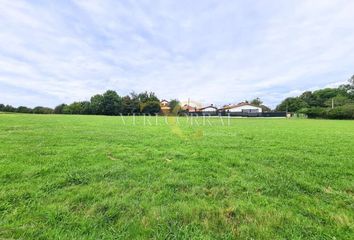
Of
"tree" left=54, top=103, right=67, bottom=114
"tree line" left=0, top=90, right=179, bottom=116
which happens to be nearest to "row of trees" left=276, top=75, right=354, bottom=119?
"tree line" left=0, top=90, right=179, bottom=116

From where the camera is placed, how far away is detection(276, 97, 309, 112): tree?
6131 centimetres

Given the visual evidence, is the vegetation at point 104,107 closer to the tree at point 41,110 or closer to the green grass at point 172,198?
the tree at point 41,110

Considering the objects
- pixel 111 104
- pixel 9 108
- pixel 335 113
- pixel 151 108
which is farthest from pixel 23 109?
pixel 335 113

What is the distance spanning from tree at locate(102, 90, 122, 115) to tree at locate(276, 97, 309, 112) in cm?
5051

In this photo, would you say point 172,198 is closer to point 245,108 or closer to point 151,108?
point 151,108

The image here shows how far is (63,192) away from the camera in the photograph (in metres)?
2.66

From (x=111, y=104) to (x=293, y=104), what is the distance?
54.7m

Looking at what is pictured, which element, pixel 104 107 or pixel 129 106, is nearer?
pixel 104 107

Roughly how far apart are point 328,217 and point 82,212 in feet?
8.69

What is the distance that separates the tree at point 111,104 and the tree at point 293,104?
1989 inches

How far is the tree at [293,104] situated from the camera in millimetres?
61312

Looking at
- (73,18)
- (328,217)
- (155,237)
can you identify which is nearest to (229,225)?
(155,237)

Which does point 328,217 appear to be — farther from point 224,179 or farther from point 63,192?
point 63,192

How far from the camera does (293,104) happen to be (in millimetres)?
62938
